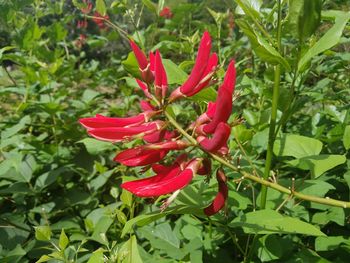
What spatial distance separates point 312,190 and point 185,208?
1.51 ft

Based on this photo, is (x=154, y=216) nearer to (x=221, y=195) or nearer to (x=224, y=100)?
(x=221, y=195)

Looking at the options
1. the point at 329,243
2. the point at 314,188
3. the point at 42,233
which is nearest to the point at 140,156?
the point at 42,233

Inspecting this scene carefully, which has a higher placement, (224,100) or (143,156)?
(224,100)

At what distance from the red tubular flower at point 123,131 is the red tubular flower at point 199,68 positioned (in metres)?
0.09

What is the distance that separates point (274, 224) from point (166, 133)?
12.7 inches

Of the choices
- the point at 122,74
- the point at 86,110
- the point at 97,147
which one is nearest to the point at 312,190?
the point at 97,147

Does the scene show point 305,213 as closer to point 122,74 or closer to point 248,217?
point 248,217

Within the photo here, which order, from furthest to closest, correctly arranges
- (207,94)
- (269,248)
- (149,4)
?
1. (149,4)
2. (269,248)
3. (207,94)

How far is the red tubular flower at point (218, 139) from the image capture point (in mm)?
797

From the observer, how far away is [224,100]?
0.79 m

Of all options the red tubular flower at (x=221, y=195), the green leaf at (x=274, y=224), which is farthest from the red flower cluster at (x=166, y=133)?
the green leaf at (x=274, y=224)

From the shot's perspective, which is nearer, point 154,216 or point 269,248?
point 154,216

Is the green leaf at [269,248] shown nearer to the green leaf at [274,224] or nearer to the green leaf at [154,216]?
the green leaf at [274,224]

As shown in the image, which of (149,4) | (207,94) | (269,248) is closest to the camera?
(207,94)
